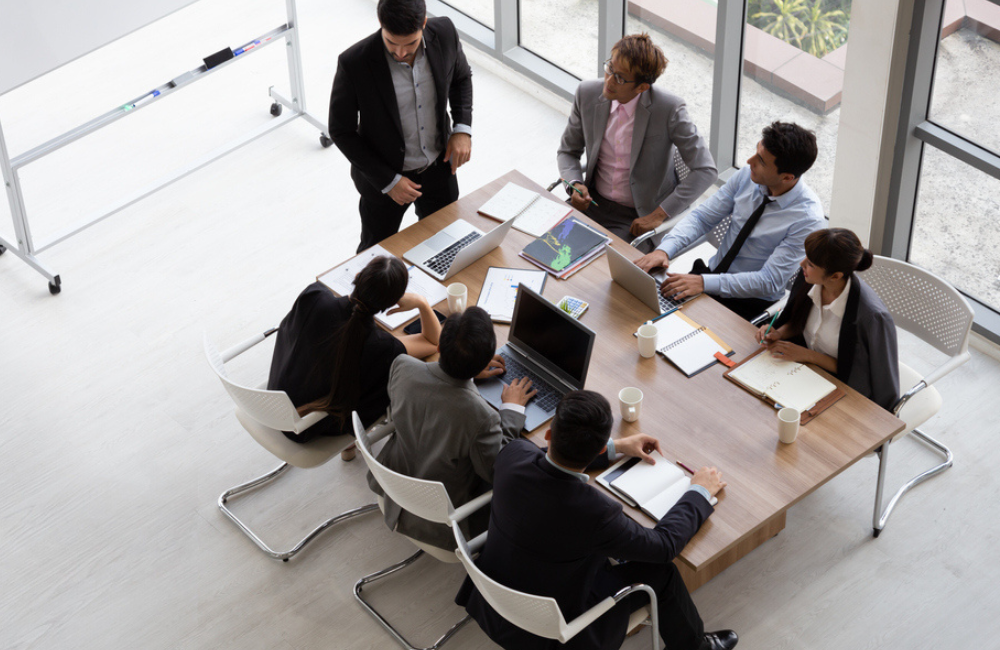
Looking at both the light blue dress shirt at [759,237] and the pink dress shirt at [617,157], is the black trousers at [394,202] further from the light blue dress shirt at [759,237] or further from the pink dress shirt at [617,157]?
the light blue dress shirt at [759,237]

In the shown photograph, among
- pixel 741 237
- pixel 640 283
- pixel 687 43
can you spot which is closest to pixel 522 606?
pixel 640 283

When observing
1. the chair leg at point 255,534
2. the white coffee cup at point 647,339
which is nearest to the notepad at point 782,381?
the white coffee cup at point 647,339

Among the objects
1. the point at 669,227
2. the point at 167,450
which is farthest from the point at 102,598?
the point at 669,227

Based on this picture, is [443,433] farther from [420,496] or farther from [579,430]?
[579,430]

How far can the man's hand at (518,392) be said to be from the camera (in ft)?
12.6

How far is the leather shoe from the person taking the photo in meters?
3.90

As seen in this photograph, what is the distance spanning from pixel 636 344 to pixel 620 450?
585 mm

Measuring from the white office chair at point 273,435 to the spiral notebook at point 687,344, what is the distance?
4.21 feet

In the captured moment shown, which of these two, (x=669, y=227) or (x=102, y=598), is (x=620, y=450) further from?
(x=102, y=598)

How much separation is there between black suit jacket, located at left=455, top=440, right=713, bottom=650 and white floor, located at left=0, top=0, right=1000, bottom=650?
59cm

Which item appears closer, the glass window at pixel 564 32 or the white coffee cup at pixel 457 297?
the white coffee cup at pixel 457 297

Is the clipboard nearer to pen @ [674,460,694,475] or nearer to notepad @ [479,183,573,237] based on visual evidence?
pen @ [674,460,694,475]

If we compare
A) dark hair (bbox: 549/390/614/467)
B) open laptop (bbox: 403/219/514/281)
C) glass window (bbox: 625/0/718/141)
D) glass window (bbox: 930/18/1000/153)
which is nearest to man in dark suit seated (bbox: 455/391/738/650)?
dark hair (bbox: 549/390/614/467)

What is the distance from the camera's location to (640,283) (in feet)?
13.8
